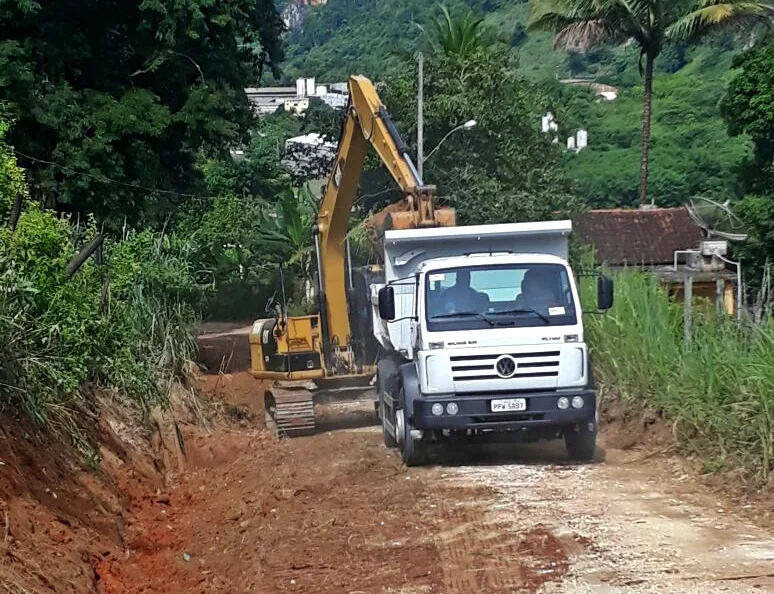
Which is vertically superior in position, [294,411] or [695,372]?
[695,372]

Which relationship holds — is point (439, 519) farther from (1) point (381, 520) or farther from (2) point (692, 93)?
(2) point (692, 93)

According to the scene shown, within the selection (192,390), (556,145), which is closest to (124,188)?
(192,390)

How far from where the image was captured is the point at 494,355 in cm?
1277

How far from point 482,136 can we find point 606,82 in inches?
2854

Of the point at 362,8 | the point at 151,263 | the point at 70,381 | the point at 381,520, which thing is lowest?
the point at 381,520

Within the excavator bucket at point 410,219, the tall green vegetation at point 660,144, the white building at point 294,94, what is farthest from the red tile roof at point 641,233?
the white building at point 294,94

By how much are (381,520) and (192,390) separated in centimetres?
717

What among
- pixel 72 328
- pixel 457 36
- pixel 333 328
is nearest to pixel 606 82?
pixel 457 36

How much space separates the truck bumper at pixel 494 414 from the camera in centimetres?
1273

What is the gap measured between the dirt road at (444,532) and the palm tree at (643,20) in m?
27.2

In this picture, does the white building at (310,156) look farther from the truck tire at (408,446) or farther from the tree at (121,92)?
the truck tire at (408,446)

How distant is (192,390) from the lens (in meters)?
17.1

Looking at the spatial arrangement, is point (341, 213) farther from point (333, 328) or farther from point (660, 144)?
point (660, 144)

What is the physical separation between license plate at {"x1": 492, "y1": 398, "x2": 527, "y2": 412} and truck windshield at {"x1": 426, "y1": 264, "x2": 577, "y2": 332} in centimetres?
85
